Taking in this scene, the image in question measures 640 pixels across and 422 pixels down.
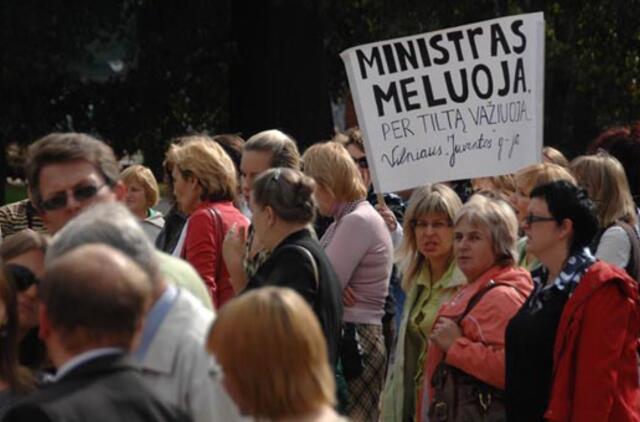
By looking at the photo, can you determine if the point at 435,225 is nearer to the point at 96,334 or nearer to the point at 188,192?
the point at 188,192

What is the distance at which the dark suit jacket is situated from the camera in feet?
12.0

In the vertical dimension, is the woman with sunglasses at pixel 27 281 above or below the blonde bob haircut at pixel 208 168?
above

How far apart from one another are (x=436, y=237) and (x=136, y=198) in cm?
275

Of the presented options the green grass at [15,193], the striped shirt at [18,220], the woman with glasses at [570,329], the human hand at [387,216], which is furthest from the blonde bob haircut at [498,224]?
the green grass at [15,193]

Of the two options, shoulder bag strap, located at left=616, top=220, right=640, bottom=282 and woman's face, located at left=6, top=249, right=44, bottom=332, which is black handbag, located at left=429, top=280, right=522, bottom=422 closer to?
shoulder bag strap, located at left=616, top=220, right=640, bottom=282

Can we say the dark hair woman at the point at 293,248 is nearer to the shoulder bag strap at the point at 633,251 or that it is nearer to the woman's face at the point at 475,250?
the woman's face at the point at 475,250

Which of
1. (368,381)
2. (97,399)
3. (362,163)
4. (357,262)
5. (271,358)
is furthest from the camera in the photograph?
(362,163)

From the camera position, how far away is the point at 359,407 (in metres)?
7.71

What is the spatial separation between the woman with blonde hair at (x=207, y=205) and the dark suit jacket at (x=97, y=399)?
3943 millimetres

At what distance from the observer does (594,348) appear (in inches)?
251

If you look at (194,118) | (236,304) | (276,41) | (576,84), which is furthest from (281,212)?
(576,84)

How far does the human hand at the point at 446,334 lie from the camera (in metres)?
6.89

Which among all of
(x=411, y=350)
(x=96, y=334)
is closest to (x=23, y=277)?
(x=96, y=334)

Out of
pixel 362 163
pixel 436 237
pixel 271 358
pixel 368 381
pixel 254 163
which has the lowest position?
pixel 368 381
